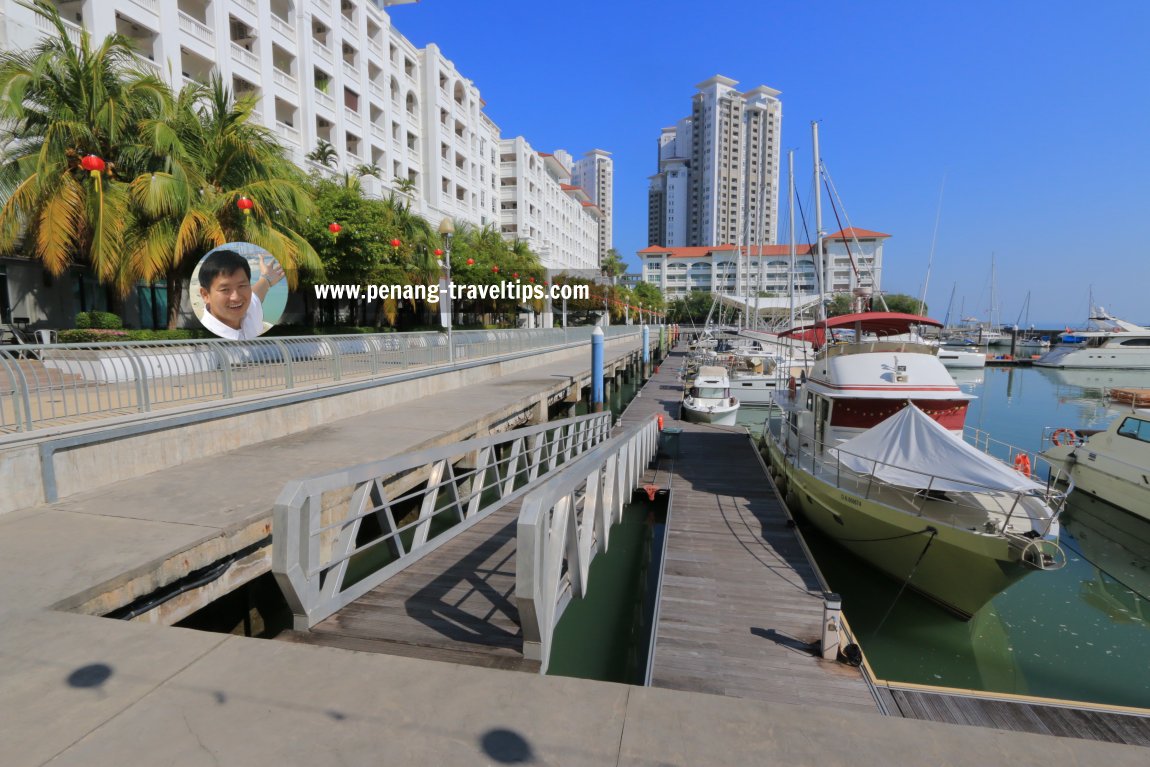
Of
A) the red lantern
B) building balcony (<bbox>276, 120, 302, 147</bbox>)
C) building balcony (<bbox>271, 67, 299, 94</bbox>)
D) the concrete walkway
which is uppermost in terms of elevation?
building balcony (<bbox>271, 67, 299, 94</bbox>)

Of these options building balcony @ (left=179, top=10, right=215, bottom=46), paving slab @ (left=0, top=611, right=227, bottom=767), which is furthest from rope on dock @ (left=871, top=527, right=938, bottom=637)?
building balcony @ (left=179, top=10, right=215, bottom=46)

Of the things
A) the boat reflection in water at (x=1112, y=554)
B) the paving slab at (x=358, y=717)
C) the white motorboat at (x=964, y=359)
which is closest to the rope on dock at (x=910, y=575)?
the boat reflection in water at (x=1112, y=554)

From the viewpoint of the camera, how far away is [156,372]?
875 cm

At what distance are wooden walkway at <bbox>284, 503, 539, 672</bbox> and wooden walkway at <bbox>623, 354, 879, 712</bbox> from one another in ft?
7.40

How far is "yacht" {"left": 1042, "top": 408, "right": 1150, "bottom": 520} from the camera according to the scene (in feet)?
42.0

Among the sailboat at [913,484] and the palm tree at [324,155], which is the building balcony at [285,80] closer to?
the palm tree at [324,155]

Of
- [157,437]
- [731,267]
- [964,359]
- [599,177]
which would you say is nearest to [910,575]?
Answer: [157,437]

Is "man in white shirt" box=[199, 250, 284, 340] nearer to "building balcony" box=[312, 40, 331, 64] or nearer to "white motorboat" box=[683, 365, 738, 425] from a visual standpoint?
"white motorboat" box=[683, 365, 738, 425]

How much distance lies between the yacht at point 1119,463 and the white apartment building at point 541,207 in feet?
114

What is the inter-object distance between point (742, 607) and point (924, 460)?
3.70 m

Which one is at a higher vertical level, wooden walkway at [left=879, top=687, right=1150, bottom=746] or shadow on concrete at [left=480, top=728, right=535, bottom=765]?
shadow on concrete at [left=480, top=728, right=535, bottom=765]

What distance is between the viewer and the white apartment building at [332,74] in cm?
2011

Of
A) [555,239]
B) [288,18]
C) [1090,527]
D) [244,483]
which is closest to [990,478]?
[1090,527]

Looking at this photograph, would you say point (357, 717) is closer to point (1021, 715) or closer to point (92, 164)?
point (1021, 715)
